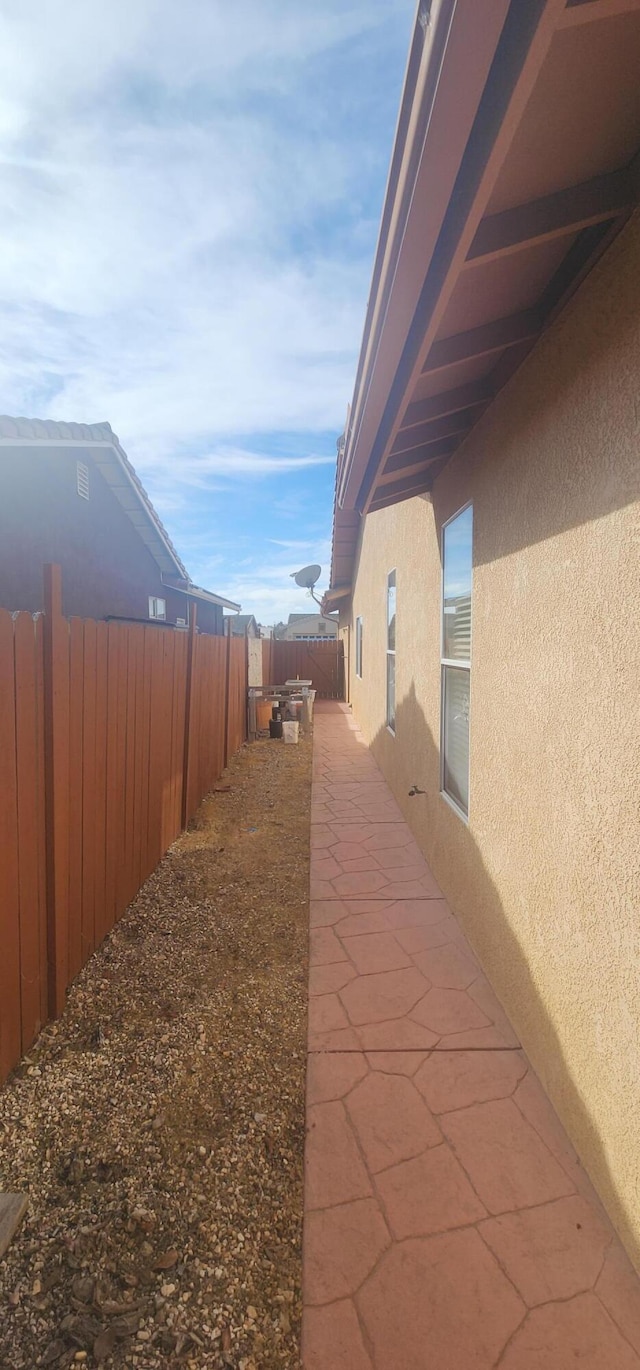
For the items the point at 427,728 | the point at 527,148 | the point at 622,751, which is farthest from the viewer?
the point at 427,728

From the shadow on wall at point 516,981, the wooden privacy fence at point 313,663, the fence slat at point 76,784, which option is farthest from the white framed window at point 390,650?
the wooden privacy fence at point 313,663

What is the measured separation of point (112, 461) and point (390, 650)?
7.27 m

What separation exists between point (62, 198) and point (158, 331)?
2364 millimetres

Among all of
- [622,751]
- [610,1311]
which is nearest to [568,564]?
[622,751]

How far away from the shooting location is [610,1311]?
4.85ft

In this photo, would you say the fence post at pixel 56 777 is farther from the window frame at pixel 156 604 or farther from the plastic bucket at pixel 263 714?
the window frame at pixel 156 604

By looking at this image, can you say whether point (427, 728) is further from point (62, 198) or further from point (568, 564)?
point (62, 198)

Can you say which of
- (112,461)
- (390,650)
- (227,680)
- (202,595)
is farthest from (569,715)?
(202,595)

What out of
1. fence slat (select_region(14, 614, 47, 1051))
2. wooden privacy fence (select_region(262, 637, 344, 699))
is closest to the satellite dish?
wooden privacy fence (select_region(262, 637, 344, 699))

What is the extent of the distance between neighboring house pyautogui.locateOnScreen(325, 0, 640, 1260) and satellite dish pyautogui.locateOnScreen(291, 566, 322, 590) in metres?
15.2

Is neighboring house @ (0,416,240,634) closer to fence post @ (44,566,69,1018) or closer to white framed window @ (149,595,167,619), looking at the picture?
white framed window @ (149,595,167,619)

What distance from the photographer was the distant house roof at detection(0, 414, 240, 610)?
864 cm

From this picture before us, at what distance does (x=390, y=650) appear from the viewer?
7.17 metres

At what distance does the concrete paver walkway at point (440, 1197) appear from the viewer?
143cm
